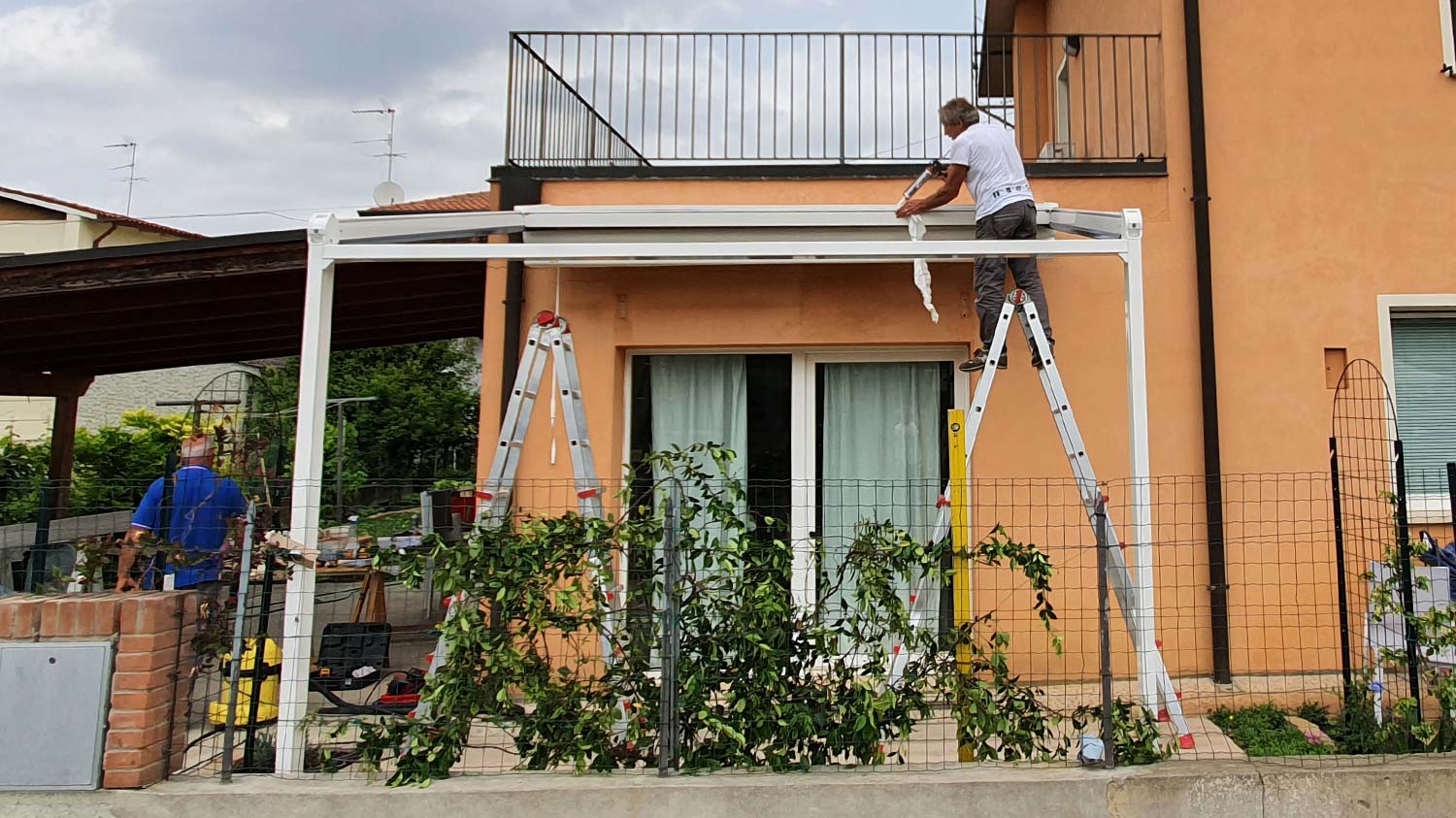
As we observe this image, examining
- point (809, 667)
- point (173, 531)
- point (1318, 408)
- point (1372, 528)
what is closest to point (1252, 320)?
point (1318, 408)

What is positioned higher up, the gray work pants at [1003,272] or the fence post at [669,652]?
the gray work pants at [1003,272]

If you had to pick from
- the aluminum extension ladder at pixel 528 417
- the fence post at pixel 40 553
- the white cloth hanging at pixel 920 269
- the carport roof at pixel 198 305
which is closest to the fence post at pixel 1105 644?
the white cloth hanging at pixel 920 269

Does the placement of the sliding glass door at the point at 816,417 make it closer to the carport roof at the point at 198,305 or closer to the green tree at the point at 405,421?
the carport roof at the point at 198,305

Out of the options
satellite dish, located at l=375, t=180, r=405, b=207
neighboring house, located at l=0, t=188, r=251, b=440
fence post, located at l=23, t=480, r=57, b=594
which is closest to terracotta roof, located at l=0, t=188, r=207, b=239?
neighboring house, located at l=0, t=188, r=251, b=440

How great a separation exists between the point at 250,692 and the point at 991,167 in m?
4.30

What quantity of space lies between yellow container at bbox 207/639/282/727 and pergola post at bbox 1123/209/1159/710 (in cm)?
373

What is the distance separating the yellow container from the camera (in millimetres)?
4402

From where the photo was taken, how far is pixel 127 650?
366 cm

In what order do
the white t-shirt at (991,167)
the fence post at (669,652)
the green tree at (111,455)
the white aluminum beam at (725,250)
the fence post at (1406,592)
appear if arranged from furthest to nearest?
the green tree at (111,455) → the white t-shirt at (991,167) → the white aluminum beam at (725,250) → the fence post at (1406,592) → the fence post at (669,652)

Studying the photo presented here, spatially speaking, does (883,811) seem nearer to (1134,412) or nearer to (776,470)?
(1134,412)

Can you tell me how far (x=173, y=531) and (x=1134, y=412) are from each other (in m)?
4.88

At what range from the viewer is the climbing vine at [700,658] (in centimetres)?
374

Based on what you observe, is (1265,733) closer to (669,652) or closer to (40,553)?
(669,652)

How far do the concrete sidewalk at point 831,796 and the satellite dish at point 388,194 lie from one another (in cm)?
1281
